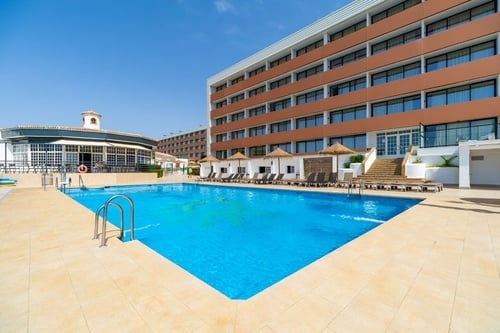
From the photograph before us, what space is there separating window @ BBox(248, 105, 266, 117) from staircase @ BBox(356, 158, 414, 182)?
1724 cm

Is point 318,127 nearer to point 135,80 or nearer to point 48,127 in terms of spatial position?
point 135,80

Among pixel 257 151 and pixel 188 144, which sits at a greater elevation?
pixel 188 144

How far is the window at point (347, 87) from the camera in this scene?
71.6ft

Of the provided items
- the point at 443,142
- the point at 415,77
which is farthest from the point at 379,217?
the point at 415,77

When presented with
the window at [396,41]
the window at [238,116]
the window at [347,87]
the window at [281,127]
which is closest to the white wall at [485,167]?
the window at [347,87]

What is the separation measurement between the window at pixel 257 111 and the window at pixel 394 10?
1530cm

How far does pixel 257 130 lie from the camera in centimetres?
3120

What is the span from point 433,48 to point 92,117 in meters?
42.6

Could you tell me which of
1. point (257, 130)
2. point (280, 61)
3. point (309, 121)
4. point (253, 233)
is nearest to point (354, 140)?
point (309, 121)

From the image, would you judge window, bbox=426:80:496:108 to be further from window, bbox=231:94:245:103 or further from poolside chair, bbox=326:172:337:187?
window, bbox=231:94:245:103

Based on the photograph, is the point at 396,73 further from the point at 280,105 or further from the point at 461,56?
the point at 280,105

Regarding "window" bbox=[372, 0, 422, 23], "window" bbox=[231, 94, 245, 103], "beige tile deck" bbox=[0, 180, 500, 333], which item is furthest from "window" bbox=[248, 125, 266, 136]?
"beige tile deck" bbox=[0, 180, 500, 333]

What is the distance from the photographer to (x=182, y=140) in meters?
74.2

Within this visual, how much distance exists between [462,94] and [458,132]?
3327 mm
